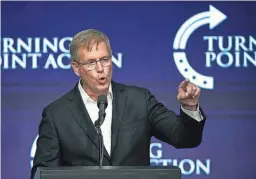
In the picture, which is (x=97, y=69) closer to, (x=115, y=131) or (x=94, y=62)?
(x=94, y=62)

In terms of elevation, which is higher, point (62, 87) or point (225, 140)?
point (62, 87)

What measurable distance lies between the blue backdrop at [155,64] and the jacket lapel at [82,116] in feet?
4.78

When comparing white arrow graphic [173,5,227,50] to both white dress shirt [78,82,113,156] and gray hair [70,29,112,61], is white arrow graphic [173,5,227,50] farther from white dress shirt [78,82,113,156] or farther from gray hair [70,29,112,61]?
gray hair [70,29,112,61]

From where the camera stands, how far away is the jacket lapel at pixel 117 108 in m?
2.88

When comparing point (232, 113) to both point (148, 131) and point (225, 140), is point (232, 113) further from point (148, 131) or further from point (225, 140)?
point (148, 131)

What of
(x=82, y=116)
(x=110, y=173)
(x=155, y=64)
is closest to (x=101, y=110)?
(x=110, y=173)

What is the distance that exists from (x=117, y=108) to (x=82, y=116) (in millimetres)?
151

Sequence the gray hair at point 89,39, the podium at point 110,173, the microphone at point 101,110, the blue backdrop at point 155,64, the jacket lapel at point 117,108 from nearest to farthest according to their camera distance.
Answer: the podium at point 110,173 < the microphone at point 101,110 < the gray hair at point 89,39 < the jacket lapel at point 117,108 < the blue backdrop at point 155,64

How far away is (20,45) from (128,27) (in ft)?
2.30

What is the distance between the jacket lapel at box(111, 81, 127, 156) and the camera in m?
2.88

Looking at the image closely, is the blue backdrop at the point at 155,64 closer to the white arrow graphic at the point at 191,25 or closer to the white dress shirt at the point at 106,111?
the white arrow graphic at the point at 191,25

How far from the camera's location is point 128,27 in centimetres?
449

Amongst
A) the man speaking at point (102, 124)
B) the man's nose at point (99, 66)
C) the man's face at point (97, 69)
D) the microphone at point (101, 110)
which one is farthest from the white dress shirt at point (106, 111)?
the microphone at point (101, 110)

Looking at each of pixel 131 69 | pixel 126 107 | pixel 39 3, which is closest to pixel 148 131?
pixel 126 107
